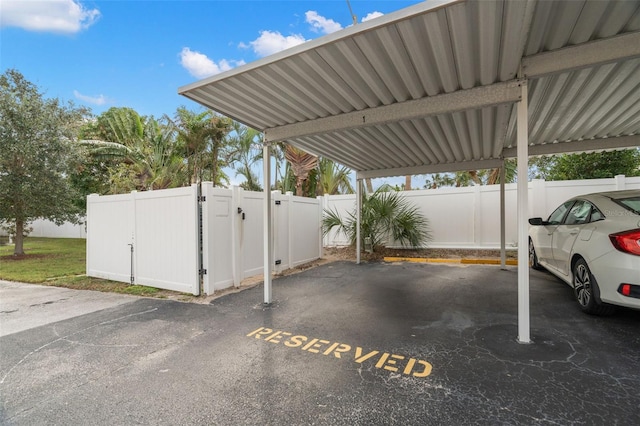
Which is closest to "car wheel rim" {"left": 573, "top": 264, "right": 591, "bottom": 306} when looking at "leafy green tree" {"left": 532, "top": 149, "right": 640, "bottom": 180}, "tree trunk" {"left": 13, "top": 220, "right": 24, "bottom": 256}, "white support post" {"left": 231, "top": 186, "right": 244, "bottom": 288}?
"white support post" {"left": 231, "top": 186, "right": 244, "bottom": 288}

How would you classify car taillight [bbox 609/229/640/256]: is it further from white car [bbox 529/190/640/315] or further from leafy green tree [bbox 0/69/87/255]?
leafy green tree [bbox 0/69/87/255]

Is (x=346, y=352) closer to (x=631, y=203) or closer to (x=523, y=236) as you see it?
(x=523, y=236)

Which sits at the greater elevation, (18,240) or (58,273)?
(18,240)

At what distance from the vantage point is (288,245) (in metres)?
7.86

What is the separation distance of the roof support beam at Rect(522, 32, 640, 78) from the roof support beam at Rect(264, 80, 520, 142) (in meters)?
0.21

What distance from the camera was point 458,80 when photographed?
3.38m

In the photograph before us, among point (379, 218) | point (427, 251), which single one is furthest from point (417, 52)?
point (427, 251)

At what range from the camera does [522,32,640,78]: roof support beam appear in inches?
106

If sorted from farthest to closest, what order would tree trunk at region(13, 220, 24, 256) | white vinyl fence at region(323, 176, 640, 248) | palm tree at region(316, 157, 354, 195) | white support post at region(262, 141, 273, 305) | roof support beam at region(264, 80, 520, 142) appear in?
palm tree at region(316, 157, 354, 195), tree trunk at region(13, 220, 24, 256), white vinyl fence at region(323, 176, 640, 248), white support post at region(262, 141, 273, 305), roof support beam at region(264, 80, 520, 142)

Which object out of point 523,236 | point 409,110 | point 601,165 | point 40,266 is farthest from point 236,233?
point 601,165

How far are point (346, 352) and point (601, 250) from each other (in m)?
3.14

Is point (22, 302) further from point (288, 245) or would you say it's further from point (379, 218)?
point (379, 218)

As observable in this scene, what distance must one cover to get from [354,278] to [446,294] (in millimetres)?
2095

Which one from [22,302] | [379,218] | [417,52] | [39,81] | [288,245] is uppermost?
[39,81]
